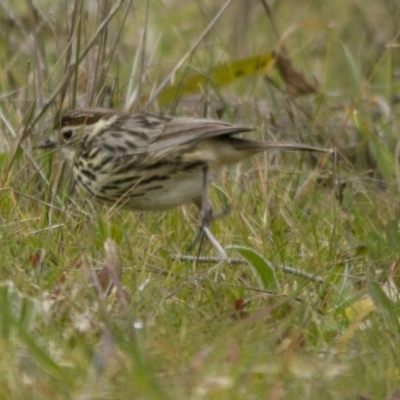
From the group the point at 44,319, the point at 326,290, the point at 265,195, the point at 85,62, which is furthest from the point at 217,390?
the point at 85,62

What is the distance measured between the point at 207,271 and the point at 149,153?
4.06 feet

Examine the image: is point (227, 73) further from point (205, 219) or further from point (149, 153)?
point (205, 219)

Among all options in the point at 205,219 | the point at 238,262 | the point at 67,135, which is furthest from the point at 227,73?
the point at 238,262

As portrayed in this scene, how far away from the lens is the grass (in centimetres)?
360

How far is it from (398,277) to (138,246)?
3.34ft

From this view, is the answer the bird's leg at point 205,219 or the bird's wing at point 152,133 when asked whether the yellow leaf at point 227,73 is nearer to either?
the bird's wing at point 152,133

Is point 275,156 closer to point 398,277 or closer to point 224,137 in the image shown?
point 224,137

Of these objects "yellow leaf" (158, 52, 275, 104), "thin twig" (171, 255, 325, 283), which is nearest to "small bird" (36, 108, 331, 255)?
"thin twig" (171, 255, 325, 283)

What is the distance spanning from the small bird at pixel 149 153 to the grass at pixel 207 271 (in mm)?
114

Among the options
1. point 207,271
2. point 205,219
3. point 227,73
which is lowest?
point 227,73

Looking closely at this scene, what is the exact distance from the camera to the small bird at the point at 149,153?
18.3 feet

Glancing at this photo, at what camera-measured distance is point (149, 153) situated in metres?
5.75

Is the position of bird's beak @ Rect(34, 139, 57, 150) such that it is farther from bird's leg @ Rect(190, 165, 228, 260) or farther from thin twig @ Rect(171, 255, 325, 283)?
thin twig @ Rect(171, 255, 325, 283)

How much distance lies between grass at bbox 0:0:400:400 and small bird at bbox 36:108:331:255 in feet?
0.37
